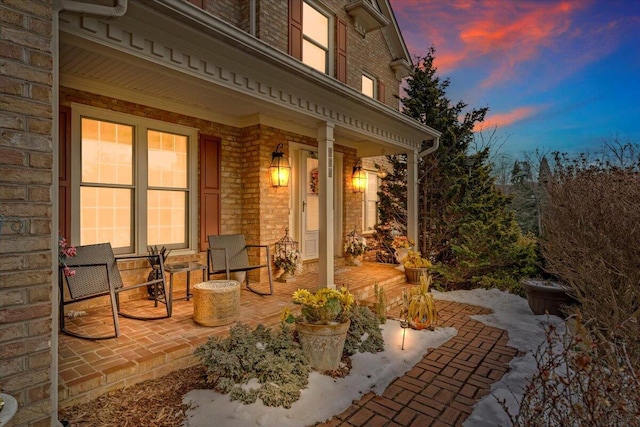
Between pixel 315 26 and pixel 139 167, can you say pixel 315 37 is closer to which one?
pixel 315 26

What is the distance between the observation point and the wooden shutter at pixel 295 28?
5.41 m

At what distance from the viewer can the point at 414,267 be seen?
232 inches

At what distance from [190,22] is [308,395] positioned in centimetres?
297

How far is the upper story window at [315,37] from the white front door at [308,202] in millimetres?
1704

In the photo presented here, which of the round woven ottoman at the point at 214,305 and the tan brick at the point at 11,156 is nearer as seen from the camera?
the tan brick at the point at 11,156

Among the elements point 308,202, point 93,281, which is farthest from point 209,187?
point 93,281

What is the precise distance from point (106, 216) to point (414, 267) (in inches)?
188

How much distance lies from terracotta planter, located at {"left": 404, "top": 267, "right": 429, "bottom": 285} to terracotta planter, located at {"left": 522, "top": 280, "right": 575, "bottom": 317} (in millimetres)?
1612

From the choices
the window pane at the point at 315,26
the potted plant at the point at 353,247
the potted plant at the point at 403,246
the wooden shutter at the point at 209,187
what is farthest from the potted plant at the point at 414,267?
the window pane at the point at 315,26

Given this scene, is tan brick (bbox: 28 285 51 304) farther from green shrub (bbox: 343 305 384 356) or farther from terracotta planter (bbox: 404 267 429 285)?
terracotta planter (bbox: 404 267 429 285)

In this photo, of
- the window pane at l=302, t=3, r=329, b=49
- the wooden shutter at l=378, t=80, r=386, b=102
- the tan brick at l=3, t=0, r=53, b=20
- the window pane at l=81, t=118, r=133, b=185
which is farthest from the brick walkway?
the wooden shutter at l=378, t=80, r=386, b=102

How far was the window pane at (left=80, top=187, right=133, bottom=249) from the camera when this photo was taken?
375 cm

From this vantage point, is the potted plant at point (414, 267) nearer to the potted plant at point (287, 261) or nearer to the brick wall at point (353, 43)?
the potted plant at point (287, 261)

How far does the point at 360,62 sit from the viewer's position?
24.3 ft
